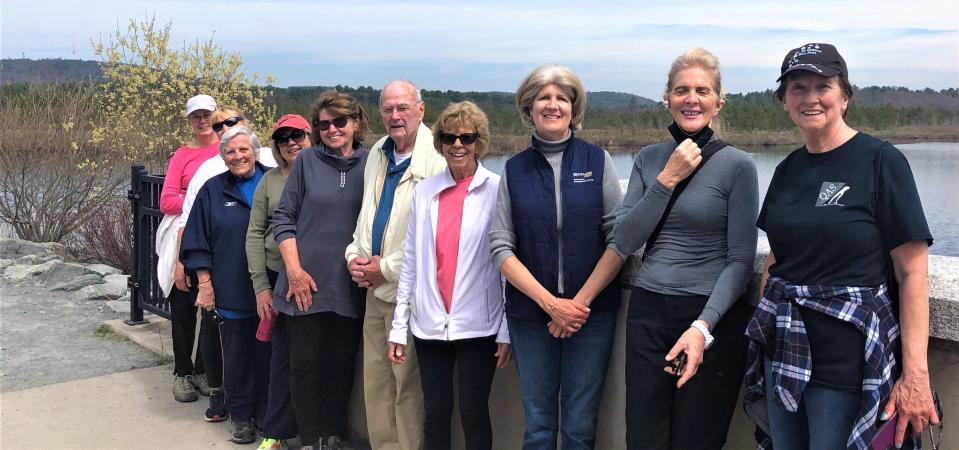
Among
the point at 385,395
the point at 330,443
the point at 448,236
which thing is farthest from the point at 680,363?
A: the point at 330,443

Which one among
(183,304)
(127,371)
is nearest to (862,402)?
(183,304)

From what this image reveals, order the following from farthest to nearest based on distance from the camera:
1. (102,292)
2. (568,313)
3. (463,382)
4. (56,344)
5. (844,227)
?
(102,292) < (56,344) < (463,382) < (568,313) < (844,227)

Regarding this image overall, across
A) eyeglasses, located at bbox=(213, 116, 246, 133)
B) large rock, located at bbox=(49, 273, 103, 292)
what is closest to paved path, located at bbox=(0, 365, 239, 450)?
eyeglasses, located at bbox=(213, 116, 246, 133)

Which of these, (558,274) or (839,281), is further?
(558,274)

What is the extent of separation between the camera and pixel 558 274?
3135 mm

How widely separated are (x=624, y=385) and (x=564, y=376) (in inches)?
10.2

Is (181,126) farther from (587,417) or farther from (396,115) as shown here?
(587,417)

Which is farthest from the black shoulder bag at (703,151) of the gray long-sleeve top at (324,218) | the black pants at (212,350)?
the black pants at (212,350)

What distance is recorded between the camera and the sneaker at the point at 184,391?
17.8ft

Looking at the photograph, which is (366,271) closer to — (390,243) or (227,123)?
(390,243)

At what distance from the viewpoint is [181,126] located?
40.4 feet

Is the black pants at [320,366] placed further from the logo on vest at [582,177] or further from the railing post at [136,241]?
the railing post at [136,241]

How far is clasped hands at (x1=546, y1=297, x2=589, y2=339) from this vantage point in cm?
307

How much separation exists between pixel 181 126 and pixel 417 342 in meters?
9.80
